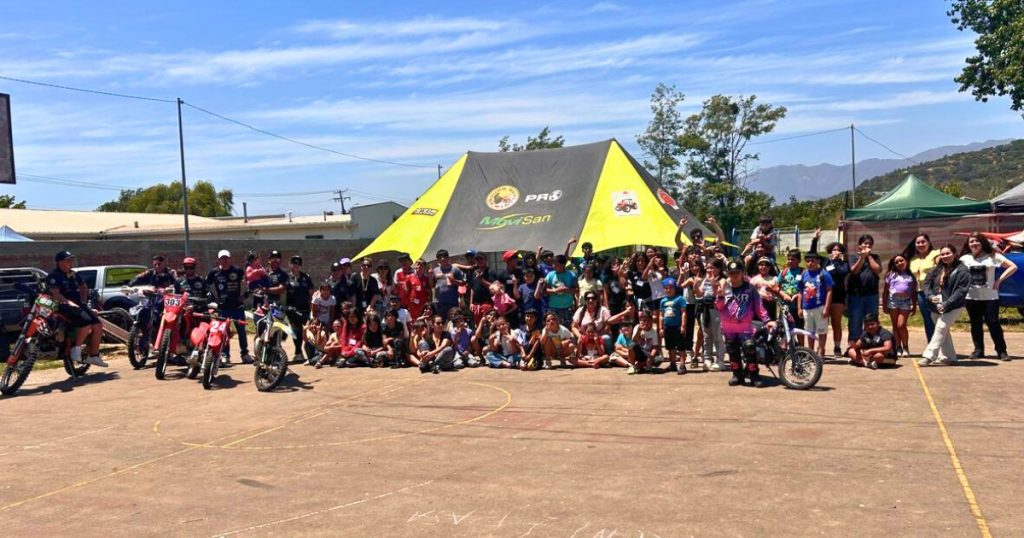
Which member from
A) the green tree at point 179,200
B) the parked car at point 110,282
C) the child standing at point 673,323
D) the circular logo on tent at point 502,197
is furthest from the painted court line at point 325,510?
the green tree at point 179,200

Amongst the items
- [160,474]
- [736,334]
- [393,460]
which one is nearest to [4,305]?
[160,474]

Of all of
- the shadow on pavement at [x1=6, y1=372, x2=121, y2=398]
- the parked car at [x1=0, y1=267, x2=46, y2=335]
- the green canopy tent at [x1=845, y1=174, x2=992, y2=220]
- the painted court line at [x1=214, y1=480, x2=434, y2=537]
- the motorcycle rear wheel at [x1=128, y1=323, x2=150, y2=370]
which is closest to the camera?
the painted court line at [x1=214, y1=480, x2=434, y2=537]

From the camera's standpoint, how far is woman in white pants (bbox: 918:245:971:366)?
10625 mm

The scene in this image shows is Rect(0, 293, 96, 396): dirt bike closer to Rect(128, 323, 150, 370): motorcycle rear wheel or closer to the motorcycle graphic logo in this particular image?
Rect(128, 323, 150, 370): motorcycle rear wheel

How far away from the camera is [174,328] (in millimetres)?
12070

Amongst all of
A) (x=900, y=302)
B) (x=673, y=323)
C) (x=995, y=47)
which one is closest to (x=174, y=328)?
(x=673, y=323)

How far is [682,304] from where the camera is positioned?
36.8ft

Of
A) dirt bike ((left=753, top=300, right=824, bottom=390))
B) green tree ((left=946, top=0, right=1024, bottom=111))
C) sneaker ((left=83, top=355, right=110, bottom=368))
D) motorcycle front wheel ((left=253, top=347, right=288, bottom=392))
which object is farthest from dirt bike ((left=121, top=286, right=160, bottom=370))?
green tree ((left=946, top=0, right=1024, bottom=111))

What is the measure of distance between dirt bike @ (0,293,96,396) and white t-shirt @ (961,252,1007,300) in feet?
39.5

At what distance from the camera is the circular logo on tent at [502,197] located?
17920mm

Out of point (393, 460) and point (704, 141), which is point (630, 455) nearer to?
point (393, 460)

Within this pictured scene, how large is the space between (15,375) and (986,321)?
12.6 m

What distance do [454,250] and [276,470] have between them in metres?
10.6

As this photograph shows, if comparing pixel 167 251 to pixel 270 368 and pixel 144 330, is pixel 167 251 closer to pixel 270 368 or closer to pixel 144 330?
pixel 144 330
